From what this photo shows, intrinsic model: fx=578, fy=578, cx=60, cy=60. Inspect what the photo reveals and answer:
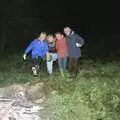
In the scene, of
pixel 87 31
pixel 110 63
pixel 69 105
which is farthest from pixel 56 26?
pixel 69 105

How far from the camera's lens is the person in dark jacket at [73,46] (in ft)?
50.8

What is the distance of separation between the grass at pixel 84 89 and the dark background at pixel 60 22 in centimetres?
505

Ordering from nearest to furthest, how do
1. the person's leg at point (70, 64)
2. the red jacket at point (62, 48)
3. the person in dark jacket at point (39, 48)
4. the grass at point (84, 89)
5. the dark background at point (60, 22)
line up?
the grass at point (84, 89)
the person in dark jacket at point (39, 48)
the red jacket at point (62, 48)
the person's leg at point (70, 64)
the dark background at point (60, 22)

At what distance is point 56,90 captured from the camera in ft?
44.7

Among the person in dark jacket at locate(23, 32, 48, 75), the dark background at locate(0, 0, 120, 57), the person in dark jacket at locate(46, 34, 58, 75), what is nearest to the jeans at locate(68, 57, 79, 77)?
the person in dark jacket at locate(46, 34, 58, 75)

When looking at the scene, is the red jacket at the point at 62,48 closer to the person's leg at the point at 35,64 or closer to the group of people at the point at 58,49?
the group of people at the point at 58,49

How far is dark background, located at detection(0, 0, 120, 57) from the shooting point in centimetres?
2348

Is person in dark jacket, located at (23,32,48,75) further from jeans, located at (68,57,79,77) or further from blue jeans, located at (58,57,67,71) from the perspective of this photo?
jeans, located at (68,57,79,77)

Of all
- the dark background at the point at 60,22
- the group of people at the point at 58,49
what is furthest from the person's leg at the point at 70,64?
the dark background at the point at 60,22

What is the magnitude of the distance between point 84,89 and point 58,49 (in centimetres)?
265

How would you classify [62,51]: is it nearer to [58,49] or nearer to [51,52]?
[58,49]

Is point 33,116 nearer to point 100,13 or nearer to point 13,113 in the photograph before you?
point 13,113

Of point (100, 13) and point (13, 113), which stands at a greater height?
point (100, 13)

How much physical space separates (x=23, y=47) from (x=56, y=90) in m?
10.1
